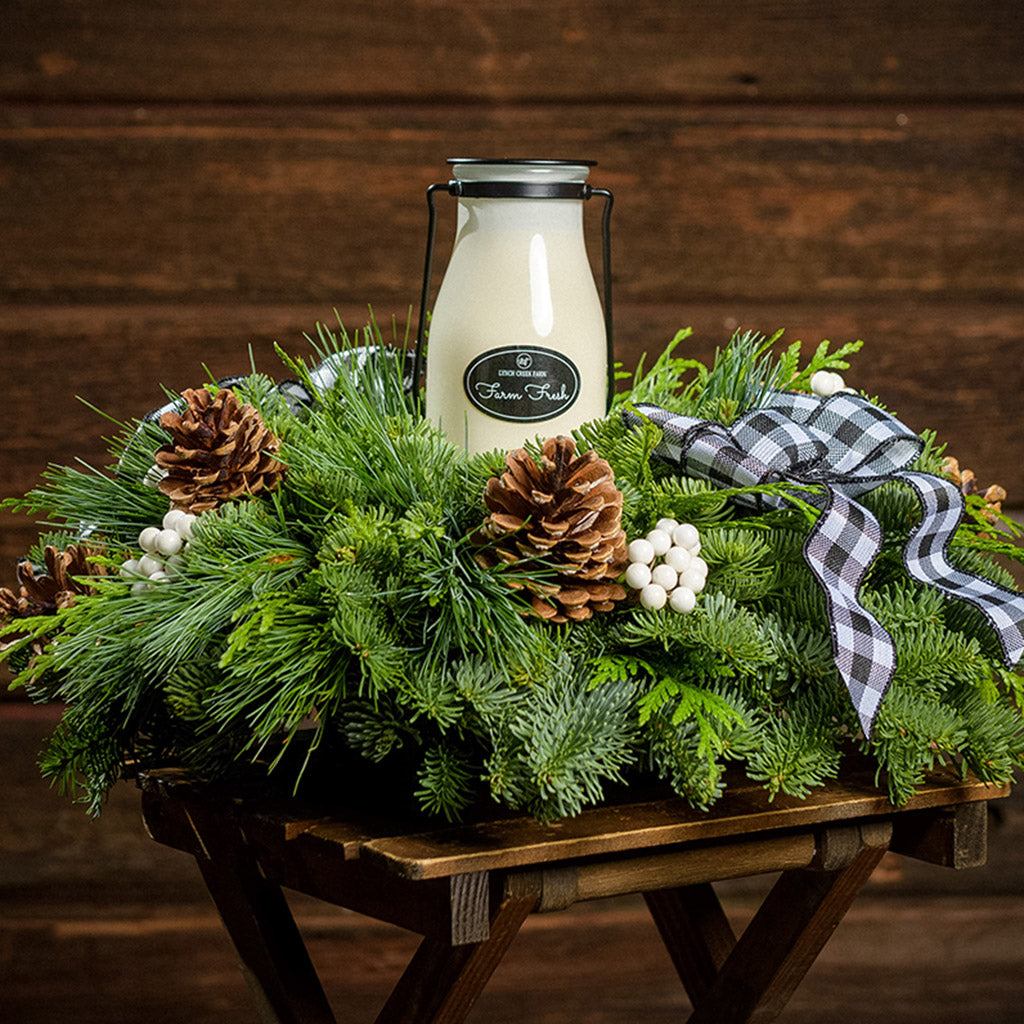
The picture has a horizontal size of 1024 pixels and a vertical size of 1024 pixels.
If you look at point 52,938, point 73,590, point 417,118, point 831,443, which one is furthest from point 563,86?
point 52,938

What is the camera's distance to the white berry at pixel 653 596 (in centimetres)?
58

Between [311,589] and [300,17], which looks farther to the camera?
[300,17]

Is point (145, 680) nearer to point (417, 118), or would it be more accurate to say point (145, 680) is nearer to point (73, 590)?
point (73, 590)

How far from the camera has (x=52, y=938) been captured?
127 cm

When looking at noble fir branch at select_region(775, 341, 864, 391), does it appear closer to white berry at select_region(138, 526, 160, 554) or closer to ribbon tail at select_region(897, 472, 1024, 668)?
ribbon tail at select_region(897, 472, 1024, 668)

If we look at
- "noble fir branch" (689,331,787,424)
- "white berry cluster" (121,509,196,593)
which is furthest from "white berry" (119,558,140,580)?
"noble fir branch" (689,331,787,424)

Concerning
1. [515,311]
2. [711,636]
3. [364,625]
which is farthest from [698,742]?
[515,311]

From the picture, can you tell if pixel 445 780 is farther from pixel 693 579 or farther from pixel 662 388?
pixel 662 388

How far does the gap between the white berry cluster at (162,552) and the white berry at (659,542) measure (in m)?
0.21

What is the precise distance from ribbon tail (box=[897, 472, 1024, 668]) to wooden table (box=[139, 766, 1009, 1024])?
11 centimetres

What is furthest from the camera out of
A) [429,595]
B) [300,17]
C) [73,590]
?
[300,17]

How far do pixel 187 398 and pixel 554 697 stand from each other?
242 mm

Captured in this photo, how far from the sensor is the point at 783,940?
2.40 feet

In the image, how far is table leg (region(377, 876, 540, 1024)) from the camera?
584mm
